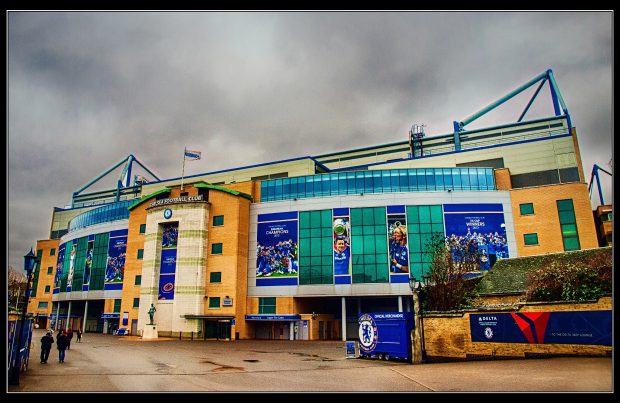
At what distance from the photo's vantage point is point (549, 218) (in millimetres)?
48500

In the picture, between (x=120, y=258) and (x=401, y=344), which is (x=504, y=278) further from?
(x=120, y=258)

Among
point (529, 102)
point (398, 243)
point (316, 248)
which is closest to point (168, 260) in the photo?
point (316, 248)

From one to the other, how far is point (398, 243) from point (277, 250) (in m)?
14.2

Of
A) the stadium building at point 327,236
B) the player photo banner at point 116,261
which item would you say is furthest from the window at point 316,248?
the player photo banner at point 116,261

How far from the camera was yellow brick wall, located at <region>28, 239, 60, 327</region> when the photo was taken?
8175 centimetres

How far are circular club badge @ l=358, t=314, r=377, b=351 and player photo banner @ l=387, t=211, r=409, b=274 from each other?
24622 mm

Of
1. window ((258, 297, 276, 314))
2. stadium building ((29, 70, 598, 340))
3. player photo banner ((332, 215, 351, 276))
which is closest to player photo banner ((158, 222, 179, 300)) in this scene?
A: stadium building ((29, 70, 598, 340))

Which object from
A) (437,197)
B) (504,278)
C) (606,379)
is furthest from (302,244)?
(606,379)

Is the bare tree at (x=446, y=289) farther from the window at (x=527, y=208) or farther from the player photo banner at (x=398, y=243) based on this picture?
the window at (x=527, y=208)

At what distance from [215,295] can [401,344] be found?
32.5m

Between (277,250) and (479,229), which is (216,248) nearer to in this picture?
(277,250)

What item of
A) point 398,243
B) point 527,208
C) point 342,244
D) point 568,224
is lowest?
point 398,243

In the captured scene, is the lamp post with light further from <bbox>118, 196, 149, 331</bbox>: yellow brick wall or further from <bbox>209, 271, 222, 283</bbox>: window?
<bbox>118, 196, 149, 331</bbox>: yellow brick wall

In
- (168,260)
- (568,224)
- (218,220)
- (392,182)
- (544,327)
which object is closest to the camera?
(544,327)
